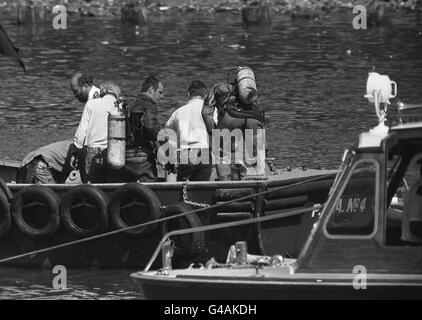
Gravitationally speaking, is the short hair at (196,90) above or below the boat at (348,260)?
above

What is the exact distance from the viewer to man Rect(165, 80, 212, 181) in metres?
19.2

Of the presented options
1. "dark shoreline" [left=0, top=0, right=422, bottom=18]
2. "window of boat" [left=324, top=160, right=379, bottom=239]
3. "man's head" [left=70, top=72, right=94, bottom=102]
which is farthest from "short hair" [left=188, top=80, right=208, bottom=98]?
"dark shoreline" [left=0, top=0, right=422, bottom=18]

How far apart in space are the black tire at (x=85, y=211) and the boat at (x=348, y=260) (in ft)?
13.6

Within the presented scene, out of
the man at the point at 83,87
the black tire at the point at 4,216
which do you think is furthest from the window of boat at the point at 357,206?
the man at the point at 83,87

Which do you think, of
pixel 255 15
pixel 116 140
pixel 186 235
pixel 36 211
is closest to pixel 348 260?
pixel 186 235

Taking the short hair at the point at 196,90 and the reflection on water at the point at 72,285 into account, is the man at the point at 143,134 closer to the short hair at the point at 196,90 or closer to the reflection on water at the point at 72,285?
the short hair at the point at 196,90

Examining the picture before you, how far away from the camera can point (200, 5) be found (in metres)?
67.2

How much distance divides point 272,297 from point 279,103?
21.4 meters

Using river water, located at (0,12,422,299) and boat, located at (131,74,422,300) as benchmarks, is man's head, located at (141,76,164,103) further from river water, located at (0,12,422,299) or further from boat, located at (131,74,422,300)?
boat, located at (131,74,422,300)

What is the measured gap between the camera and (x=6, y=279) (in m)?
19.1

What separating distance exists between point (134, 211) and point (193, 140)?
1212mm

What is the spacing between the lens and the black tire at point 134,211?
18.8m

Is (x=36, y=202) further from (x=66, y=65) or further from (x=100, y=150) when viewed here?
(x=66, y=65)

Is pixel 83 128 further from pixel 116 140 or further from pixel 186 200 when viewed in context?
pixel 186 200
